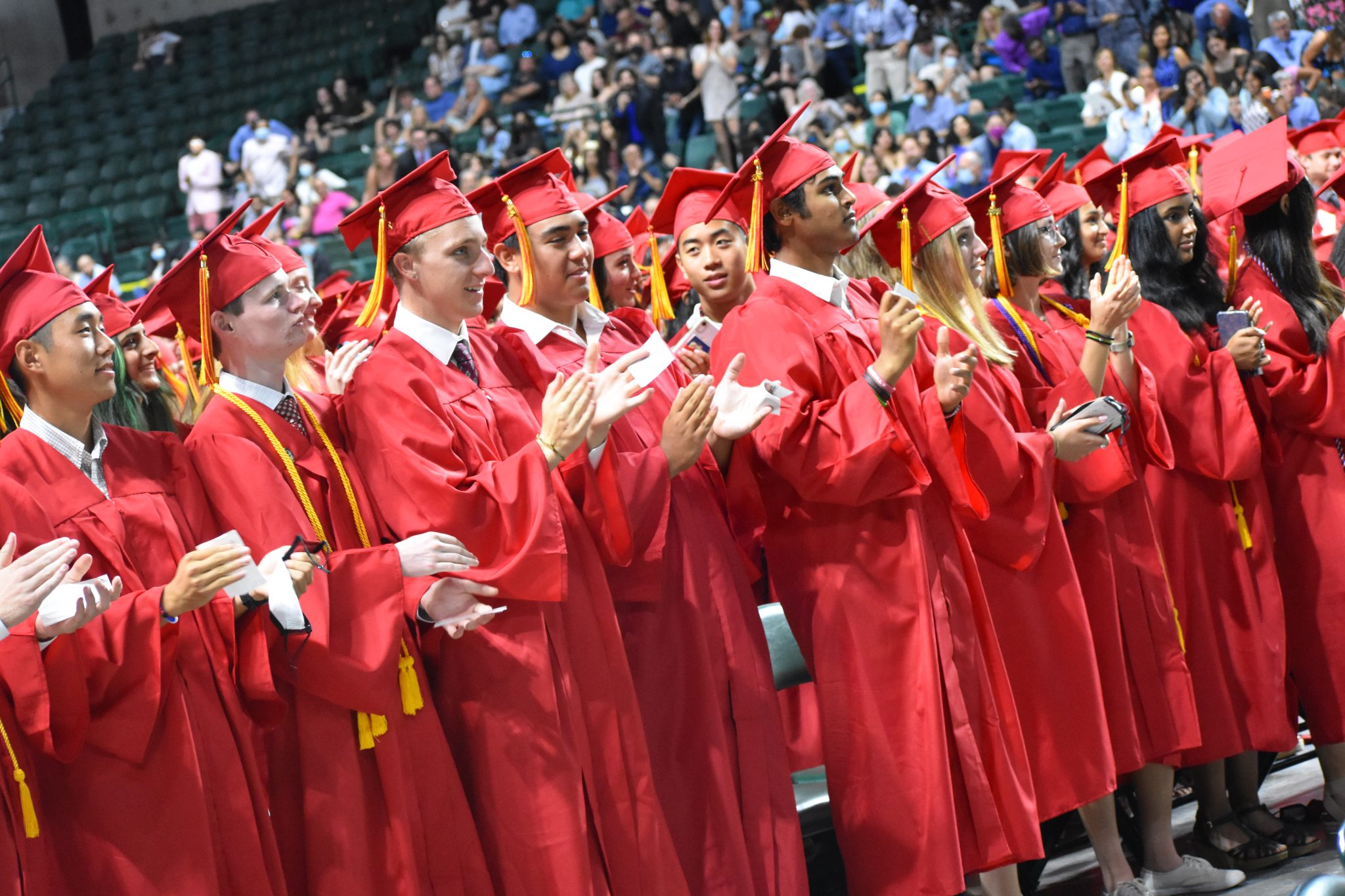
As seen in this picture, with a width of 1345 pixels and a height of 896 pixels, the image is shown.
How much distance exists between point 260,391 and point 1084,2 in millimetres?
11355

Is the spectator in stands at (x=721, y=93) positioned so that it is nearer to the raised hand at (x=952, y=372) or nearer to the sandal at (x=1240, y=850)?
the sandal at (x=1240, y=850)

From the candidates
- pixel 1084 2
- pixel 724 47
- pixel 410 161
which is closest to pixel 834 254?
pixel 1084 2

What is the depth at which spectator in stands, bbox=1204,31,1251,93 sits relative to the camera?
1073 cm

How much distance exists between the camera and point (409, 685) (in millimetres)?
2879

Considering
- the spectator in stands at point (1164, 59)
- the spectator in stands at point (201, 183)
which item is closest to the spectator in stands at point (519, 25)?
the spectator in stands at point (201, 183)

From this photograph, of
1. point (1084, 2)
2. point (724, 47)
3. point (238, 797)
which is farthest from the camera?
point (724, 47)

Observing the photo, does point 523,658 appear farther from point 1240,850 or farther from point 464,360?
point 1240,850

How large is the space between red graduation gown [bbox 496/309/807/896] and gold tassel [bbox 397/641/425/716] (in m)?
0.54

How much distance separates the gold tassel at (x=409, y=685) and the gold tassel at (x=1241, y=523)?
2661 millimetres

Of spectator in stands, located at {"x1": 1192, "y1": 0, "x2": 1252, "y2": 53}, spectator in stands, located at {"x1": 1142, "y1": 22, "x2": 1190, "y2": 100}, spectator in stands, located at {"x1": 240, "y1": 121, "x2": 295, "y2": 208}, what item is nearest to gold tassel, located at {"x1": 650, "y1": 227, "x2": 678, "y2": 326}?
spectator in stands, located at {"x1": 1142, "y1": 22, "x2": 1190, "y2": 100}

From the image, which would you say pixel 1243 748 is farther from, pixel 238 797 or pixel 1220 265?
pixel 238 797

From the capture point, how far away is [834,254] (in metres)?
3.67

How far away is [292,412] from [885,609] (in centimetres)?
144

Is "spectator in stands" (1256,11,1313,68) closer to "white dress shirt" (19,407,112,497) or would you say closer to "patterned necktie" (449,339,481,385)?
"patterned necktie" (449,339,481,385)
